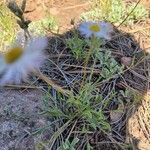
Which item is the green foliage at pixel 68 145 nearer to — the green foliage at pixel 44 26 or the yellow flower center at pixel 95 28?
the yellow flower center at pixel 95 28

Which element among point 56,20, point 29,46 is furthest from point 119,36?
point 29,46

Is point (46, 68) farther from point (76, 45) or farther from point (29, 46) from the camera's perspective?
point (29, 46)

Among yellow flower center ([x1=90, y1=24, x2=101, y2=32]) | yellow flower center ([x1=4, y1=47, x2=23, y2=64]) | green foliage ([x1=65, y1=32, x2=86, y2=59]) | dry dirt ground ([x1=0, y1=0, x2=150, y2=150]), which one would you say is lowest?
dry dirt ground ([x1=0, y1=0, x2=150, y2=150])

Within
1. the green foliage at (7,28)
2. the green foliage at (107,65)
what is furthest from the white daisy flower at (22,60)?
the green foliage at (7,28)

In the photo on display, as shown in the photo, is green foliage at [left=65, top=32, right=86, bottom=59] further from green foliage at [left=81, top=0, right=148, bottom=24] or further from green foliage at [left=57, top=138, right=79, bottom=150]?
green foliage at [left=57, top=138, right=79, bottom=150]

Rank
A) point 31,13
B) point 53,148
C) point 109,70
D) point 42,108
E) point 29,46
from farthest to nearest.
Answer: point 31,13
point 109,70
point 42,108
point 53,148
point 29,46

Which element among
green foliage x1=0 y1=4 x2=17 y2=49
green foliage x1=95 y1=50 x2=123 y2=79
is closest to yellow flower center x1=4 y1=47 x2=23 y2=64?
green foliage x1=95 y1=50 x2=123 y2=79
